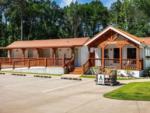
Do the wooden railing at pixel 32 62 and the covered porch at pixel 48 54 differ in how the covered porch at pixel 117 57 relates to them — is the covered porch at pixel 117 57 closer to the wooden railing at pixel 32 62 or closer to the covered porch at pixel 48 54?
the covered porch at pixel 48 54

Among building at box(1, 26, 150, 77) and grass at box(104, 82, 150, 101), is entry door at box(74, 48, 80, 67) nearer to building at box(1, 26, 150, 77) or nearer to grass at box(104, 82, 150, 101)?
building at box(1, 26, 150, 77)

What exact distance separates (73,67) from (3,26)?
31.6 m

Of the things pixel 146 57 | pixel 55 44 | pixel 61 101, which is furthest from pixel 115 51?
pixel 61 101

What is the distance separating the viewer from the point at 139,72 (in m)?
31.3

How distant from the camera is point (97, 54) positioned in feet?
119

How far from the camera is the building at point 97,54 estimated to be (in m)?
32.6

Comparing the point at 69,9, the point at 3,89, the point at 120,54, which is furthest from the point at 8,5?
the point at 3,89

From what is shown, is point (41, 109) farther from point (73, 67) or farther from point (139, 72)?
point (73, 67)

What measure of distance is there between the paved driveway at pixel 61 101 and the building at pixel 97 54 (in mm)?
9799

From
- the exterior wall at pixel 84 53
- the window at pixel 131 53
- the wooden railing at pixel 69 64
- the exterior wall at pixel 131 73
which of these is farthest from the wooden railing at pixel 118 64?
the exterior wall at pixel 84 53

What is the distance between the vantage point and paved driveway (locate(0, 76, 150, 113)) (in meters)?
15.2

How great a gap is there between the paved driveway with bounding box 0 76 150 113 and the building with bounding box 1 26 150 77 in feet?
32.1

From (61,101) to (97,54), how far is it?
61.7 feet

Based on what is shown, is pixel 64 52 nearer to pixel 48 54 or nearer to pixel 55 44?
pixel 55 44
